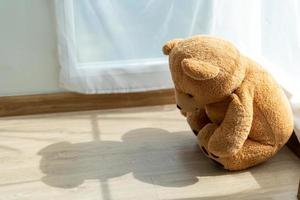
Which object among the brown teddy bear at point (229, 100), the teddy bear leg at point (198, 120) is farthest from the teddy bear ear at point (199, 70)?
the teddy bear leg at point (198, 120)

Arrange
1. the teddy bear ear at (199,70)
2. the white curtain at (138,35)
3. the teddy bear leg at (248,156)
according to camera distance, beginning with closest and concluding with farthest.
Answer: the teddy bear ear at (199,70), the teddy bear leg at (248,156), the white curtain at (138,35)

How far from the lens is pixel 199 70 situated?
3.93ft

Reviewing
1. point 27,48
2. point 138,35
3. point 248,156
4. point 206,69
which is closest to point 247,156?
point 248,156

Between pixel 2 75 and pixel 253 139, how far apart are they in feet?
3.32

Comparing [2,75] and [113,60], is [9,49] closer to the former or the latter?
[2,75]

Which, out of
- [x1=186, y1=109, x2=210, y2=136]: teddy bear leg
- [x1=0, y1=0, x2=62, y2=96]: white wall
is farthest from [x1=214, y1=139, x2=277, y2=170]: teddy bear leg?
[x1=0, y1=0, x2=62, y2=96]: white wall

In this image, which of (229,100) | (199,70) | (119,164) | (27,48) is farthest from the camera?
(27,48)

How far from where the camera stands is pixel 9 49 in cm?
167

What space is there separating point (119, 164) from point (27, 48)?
62 centimetres

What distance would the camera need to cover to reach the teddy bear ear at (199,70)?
47.2 inches

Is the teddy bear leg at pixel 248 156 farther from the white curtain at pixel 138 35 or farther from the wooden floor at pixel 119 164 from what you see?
the white curtain at pixel 138 35

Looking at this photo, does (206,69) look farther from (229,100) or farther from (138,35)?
(138,35)

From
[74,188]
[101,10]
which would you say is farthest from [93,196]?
[101,10]

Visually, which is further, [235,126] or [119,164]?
[119,164]
